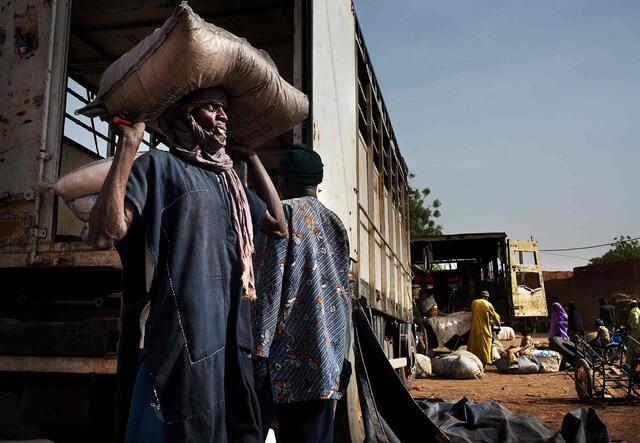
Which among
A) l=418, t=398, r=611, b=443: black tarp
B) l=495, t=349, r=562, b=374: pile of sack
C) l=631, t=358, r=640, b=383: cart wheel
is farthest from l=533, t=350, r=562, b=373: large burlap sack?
l=418, t=398, r=611, b=443: black tarp

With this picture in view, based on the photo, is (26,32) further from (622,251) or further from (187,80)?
(622,251)

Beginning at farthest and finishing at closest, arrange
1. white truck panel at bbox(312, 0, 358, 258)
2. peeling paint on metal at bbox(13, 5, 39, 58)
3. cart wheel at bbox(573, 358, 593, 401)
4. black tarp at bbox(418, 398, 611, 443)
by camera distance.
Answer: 1. cart wheel at bbox(573, 358, 593, 401)
2. black tarp at bbox(418, 398, 611, 443)
3. peeling paint on metal at bbox(13, 5, 39, 58)
4. white truck panel at bbox(312, 0, 358, 258)

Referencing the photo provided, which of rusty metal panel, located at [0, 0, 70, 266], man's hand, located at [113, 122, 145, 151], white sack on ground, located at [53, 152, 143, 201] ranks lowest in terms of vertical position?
man's hand, located at [113, 122, 145, 151]

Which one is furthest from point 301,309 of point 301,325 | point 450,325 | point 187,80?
point 450,325

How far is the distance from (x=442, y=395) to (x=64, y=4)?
6539mm

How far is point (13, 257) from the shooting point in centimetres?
348

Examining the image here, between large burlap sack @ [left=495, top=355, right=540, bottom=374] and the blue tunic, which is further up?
the blue tunic

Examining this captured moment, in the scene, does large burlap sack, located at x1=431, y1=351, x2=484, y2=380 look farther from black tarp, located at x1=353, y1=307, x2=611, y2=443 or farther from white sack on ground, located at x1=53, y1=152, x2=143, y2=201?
white sack on ground, located at x1=53, y1=152, x2=143, y2=201

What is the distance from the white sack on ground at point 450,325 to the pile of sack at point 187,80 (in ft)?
43.6

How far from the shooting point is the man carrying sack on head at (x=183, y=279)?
4.54 ft

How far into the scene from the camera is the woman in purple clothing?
41.5 ft

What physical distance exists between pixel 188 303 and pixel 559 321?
42.2 feet

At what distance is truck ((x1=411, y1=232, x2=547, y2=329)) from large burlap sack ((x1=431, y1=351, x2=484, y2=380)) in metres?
4.83

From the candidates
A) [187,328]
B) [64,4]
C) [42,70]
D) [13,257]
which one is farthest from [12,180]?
[187,328]
